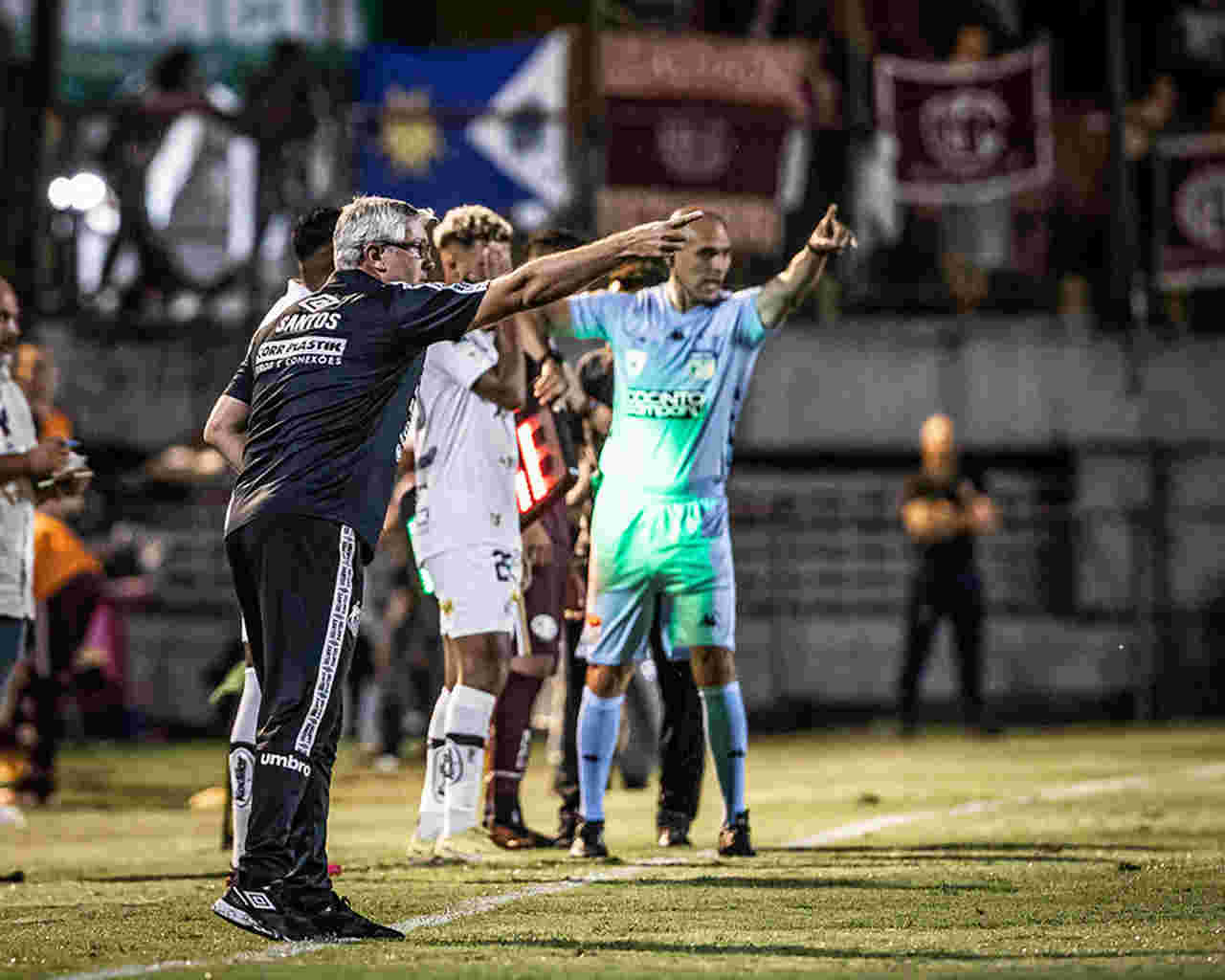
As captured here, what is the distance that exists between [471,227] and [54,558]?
5756mm

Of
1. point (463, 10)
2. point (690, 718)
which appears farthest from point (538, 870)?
point (463, 10)

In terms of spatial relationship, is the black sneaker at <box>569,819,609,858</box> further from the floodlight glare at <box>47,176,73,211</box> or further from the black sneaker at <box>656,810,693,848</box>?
the floodlight glare at <box>47,176,73,211</box>

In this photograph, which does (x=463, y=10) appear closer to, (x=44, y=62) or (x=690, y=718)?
(x=44, y=62)

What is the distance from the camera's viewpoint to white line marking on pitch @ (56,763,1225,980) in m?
6.62

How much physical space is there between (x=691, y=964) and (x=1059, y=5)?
55.5 feet

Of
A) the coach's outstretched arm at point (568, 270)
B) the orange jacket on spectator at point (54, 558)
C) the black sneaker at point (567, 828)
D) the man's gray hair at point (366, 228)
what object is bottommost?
the black sneaker at point (567, 828)

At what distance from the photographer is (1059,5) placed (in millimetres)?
22078

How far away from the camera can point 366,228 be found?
773 cm

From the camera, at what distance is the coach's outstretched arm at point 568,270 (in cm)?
719

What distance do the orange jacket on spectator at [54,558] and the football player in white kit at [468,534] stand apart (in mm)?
5454

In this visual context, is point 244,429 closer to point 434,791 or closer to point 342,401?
point 342,401

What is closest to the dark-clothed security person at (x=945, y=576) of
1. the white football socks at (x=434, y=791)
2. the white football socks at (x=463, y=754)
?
the white football socks at (x=434, y=791)

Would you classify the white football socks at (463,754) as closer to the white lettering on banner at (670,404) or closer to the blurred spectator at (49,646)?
the white lettering on banner at (670,404)

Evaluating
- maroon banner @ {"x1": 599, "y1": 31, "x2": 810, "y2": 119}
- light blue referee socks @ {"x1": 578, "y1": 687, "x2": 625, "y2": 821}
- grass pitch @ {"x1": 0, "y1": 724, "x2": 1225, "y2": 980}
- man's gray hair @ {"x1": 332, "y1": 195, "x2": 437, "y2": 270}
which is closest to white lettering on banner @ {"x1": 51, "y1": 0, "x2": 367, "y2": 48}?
maroon banner @ {"x1": 599, "y1": 31, "x2": 810, "y2": 119}
